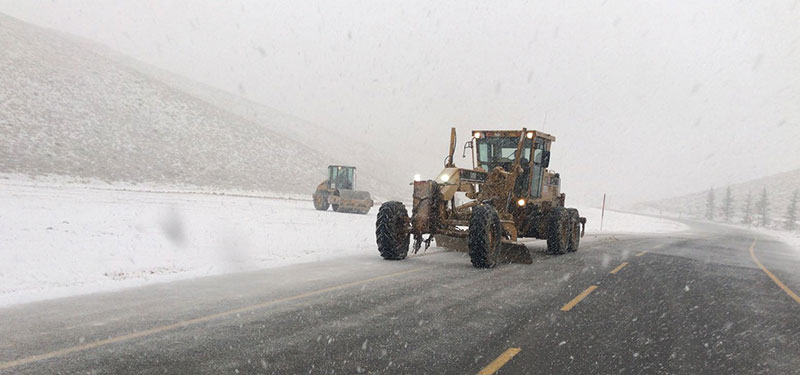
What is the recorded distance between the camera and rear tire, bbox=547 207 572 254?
13578 mm

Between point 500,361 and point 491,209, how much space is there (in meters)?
6.09

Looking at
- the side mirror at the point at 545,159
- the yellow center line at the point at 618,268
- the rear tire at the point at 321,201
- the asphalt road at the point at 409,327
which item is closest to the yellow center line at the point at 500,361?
the asphalt road at the point at 409,327

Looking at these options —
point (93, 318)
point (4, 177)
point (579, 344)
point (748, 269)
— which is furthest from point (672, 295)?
point (4, 177)

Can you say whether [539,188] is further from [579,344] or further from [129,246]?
Result: [129,246]

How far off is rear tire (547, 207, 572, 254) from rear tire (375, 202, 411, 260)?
448 centimetres

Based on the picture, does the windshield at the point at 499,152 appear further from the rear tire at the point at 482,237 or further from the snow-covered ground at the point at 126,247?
the snow-covered ground at the point at 126,247

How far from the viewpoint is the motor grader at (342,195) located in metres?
31.9

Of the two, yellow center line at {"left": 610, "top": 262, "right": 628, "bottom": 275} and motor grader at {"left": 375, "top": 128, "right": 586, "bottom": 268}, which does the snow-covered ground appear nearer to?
motor grader at {"left": 375, "top": 128, "right": 586, "bottom": 268}

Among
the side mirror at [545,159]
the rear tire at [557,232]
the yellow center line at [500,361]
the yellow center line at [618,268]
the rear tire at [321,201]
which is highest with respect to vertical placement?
the side mirror at [545,159]

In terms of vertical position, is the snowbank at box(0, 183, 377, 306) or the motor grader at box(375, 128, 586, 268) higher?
the motor grader at box(375, 128, 586, 268)

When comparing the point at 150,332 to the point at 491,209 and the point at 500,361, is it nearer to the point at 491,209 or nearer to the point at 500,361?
the point at 500,361

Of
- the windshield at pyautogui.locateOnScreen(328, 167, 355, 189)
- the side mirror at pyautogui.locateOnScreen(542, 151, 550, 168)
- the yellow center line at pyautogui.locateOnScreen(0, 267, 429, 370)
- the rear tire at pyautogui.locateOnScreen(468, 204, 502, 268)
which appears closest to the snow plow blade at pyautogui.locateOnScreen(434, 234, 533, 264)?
the rear tire at pyautogui.locateOnScreen(468, 204, 502, 268)

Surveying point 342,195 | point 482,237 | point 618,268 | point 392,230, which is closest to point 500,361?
point 482,237

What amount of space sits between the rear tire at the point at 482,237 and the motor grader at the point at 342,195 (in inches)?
859
